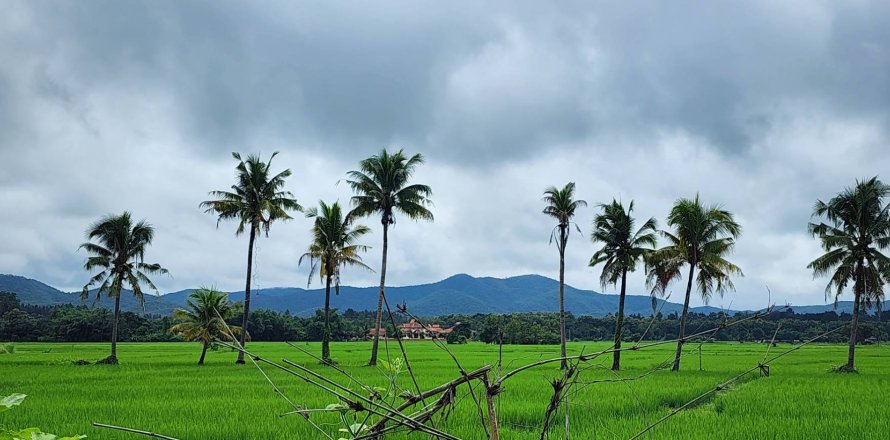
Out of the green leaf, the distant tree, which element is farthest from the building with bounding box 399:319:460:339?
the distant tree

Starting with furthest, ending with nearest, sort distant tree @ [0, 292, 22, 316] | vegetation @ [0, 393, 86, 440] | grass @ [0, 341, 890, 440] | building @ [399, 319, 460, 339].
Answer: distant tree @ [0, 292, 22, 316] < grass @ [0, 341, 890, 440] < building @ [399, 319, 460, 339] < vegetation @ [0, 393, 86, 440]

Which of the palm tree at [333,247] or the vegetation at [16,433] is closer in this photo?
the vegetation at [16,433]

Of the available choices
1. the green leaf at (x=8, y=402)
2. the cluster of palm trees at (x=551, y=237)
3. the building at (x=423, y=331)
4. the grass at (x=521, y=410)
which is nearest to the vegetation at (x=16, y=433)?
the green leaf at (x=8, y=402)

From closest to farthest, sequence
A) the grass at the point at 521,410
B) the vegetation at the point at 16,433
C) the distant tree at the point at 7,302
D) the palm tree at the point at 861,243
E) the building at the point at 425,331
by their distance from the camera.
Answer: the vegetation at the point at 16,433
the building at the point at 425,331
the grass at the point at 521,410
the palm tree at the point at 861,243
the distant tree at the point at 7,302

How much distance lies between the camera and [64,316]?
62.6 metres

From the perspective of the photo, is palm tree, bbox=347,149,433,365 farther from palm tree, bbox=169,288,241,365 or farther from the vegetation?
the vegetation

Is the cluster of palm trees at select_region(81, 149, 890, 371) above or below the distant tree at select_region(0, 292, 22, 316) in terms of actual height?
above

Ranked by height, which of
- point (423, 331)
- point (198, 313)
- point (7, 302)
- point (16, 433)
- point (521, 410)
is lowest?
point (7, 302)

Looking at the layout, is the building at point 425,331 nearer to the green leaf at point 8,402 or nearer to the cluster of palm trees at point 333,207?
the green leaf at point 8,402

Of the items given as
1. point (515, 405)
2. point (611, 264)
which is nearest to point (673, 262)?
point (611, 264)

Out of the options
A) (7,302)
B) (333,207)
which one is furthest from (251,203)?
(7,302)

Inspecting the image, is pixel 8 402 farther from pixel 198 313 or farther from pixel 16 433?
pixel 198 313

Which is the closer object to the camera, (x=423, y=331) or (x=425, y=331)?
(x=425, y=331)

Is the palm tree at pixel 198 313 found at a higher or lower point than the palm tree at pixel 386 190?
lower
